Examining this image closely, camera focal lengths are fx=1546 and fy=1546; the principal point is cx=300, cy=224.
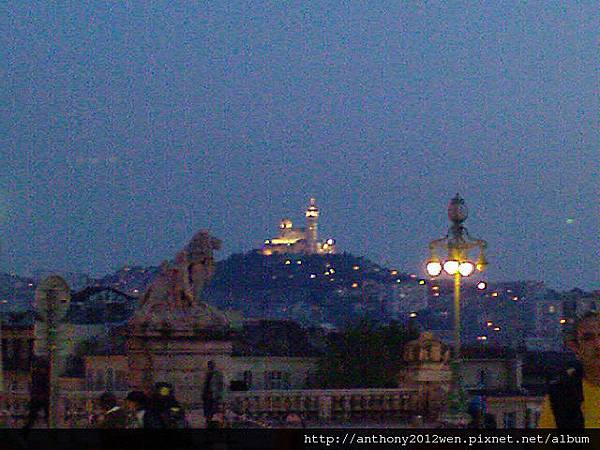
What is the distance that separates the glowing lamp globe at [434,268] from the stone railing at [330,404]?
5.68ft

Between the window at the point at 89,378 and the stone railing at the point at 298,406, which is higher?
the window at the point at 89,378

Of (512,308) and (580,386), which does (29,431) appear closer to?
(580,386)

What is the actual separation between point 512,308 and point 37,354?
10381 centimetres

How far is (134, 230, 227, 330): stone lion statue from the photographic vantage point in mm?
17062

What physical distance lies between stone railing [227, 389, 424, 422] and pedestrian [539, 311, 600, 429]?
6.67m

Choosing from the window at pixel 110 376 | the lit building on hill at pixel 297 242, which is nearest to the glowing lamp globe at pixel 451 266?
the window at pixel 110 376

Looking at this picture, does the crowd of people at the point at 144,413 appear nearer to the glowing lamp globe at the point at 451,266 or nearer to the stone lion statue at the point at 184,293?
the stone lion statue at the point at 184,293

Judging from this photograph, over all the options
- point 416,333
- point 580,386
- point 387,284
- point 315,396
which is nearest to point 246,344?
point 416,333

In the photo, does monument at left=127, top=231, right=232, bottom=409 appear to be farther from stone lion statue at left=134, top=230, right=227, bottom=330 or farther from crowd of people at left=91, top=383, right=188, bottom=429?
crowd of people at left=91, top=383, right=188, bottom=429

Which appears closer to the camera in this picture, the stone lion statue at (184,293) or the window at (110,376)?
the stone lion statue at (184,293)

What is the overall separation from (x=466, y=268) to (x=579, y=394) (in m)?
8.53

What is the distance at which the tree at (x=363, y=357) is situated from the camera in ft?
163

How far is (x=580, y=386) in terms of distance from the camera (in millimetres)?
11719

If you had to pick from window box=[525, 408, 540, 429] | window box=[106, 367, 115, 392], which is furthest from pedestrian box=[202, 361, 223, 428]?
window box=[106, 367, 115, 392]
